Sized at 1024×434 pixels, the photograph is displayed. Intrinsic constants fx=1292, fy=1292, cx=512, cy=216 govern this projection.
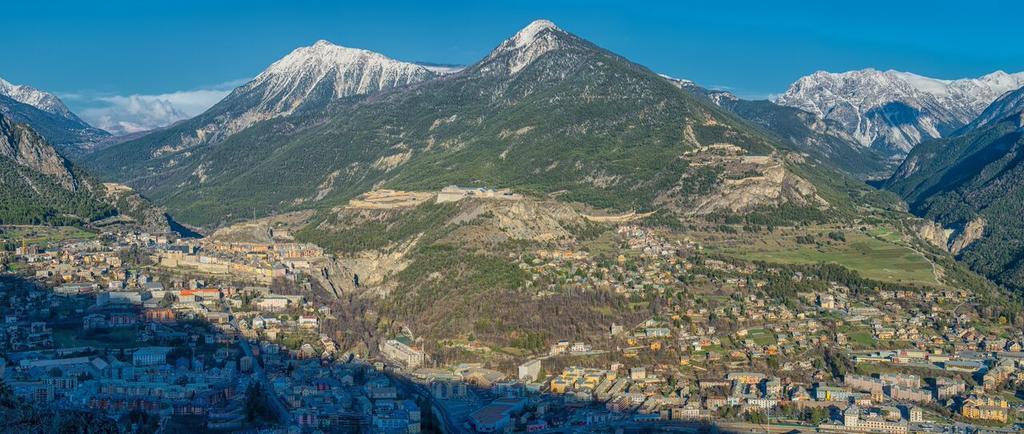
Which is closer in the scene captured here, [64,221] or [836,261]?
[836,261]

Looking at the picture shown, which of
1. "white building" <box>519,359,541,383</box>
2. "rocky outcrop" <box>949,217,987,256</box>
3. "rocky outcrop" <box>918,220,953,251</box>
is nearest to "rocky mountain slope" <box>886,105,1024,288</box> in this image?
"rocky outcrop" <box>949,217,987,256</box>

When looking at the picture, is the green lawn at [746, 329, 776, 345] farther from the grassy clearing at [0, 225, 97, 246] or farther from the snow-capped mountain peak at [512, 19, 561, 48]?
the snow-capped mountain peak at [512, 19, 561, 48]

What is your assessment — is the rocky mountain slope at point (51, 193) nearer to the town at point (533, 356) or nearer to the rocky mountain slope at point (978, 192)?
the town at point (533, 356)

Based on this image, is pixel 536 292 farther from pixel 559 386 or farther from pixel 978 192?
pixel 978 192

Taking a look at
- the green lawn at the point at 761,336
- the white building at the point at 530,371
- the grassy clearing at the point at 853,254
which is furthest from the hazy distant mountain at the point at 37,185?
the green lawn at the point at 761,336

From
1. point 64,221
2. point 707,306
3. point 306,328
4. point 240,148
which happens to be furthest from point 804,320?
point 240,148

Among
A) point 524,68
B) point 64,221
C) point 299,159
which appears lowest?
point 64,221

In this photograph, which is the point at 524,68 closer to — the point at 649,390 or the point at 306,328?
the point at 306,328
